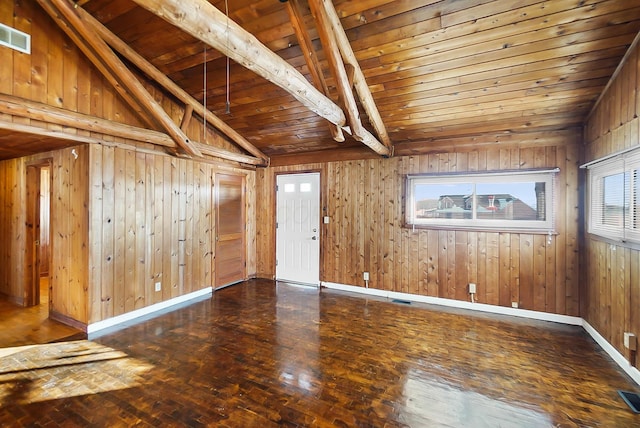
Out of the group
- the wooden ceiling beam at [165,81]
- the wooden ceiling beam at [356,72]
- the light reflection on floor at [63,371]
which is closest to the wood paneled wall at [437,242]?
the wooden ceiling beam at [356,72]

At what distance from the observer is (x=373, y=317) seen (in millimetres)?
3930

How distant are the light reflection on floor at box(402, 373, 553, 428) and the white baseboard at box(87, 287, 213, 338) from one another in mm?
3429

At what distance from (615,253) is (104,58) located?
223 inches

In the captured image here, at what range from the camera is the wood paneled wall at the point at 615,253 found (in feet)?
8.29

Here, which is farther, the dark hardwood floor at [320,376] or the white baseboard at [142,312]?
the white baseboard at [142,312]

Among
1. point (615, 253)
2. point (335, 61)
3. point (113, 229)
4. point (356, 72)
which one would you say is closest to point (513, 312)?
point (615, 253)

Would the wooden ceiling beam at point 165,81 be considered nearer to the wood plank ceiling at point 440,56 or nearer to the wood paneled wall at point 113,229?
the wood plank ceiling at point 440,56

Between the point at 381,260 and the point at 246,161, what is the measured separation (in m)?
3.04

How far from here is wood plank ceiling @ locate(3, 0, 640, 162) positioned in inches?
100

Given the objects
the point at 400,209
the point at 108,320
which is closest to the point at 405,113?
the point at 400,209

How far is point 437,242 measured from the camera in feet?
14.8

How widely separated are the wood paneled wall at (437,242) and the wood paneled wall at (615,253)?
0.27 metres

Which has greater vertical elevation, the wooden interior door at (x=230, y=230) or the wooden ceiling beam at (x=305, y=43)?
the wooden ceiling beam at (x=305, y=43)

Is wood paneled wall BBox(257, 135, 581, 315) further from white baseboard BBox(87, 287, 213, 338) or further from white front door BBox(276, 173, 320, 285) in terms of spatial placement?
white baseboard BBox(87, 287, 213, 338)
